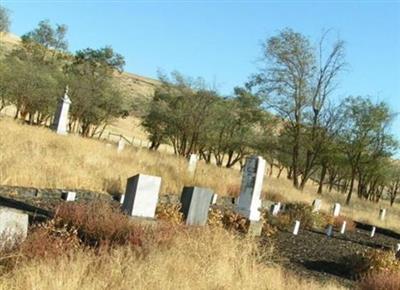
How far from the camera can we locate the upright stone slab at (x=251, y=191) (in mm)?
16578

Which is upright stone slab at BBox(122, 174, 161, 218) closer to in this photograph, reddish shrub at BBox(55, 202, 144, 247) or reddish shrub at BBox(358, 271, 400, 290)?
reddish shrub at BBox(55, 202, 144, 247)

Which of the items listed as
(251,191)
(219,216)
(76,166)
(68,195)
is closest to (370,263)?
(219,216)

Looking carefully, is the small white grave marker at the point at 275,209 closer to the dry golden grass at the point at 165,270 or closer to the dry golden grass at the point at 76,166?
the dry golden grass at the point at 76,166

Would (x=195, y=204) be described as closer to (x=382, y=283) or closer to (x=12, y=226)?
(x=382, y=283)

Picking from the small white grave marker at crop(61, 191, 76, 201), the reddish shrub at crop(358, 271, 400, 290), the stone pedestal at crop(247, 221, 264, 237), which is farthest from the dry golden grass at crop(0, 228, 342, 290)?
the stone pedestal at crop(247, 221, 264, 237)

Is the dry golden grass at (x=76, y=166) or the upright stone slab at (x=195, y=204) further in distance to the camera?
the dry golden grass at (x=76, y=166)

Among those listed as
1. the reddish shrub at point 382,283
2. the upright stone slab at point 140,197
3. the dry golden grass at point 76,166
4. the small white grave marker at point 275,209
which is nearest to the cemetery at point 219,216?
the upright stone slab at point 140,197

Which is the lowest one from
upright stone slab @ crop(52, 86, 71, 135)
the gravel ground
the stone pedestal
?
the gravel ground

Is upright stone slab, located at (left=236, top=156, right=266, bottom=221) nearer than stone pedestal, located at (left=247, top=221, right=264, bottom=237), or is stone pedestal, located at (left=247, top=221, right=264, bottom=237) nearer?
stone pedestal, located at (left=247, top=221, right=264, bottom=237)

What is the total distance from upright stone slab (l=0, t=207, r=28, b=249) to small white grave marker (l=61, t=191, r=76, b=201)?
620cm

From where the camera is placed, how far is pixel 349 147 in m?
47.9

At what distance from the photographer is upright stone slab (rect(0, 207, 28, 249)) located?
6584 mm

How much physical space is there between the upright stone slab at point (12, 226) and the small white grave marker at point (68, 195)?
6.20m

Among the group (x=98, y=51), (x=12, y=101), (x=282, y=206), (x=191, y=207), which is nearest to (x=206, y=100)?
(x=12, y=101)
